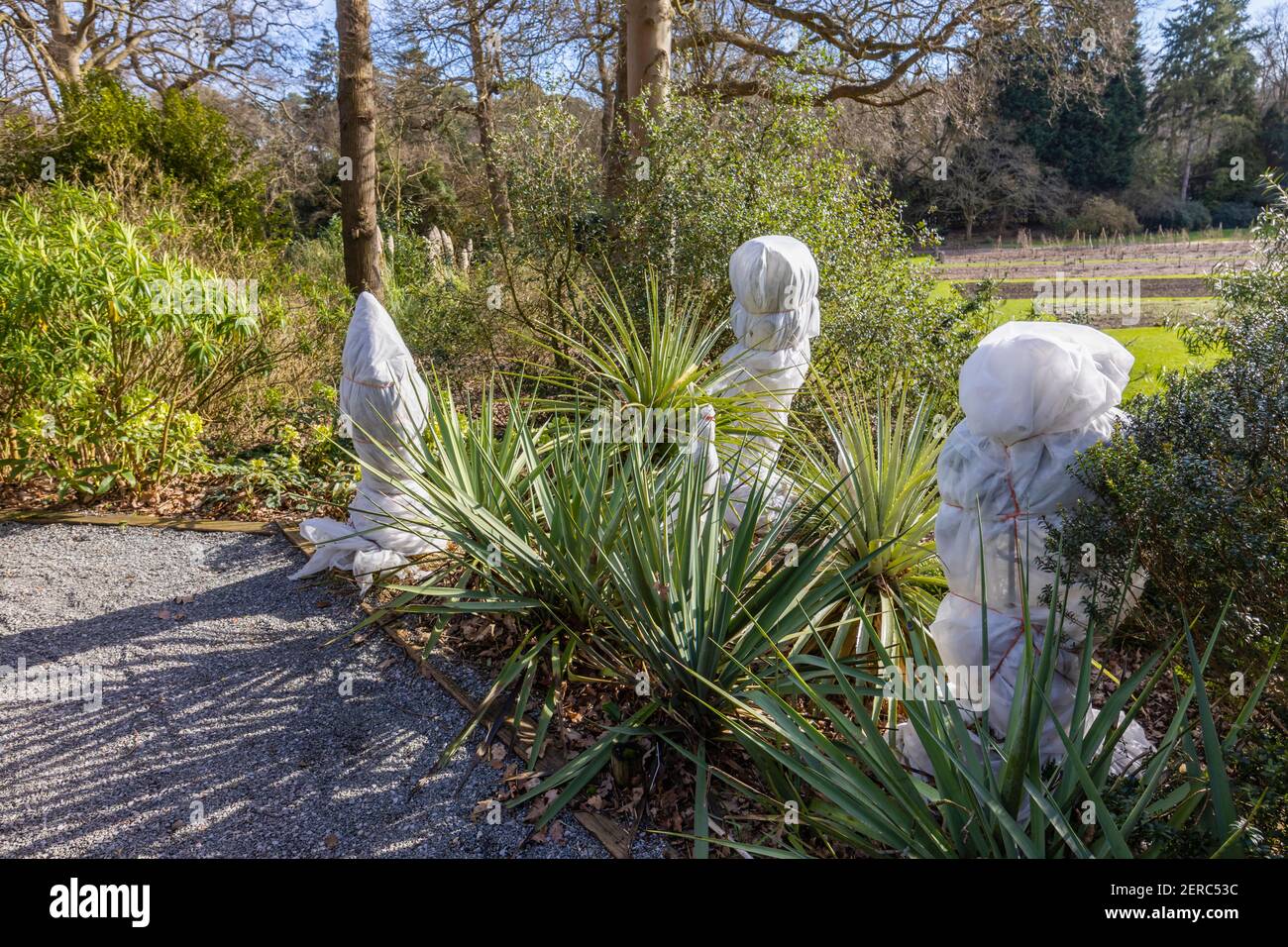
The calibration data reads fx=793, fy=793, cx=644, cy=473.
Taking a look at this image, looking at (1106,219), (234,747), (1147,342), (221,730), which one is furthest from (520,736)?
(1106,219)

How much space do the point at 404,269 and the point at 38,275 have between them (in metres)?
6.94

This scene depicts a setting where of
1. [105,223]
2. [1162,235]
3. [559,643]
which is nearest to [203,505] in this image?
[105,223]

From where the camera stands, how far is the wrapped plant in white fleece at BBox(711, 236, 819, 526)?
4371 mm

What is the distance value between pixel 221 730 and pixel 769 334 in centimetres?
330

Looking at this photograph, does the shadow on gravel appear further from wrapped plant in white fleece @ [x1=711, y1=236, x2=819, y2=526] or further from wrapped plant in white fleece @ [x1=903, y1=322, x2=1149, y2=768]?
wrapped plant in white fleece @ [x1=711, y1=236, x2=819, y2=526]

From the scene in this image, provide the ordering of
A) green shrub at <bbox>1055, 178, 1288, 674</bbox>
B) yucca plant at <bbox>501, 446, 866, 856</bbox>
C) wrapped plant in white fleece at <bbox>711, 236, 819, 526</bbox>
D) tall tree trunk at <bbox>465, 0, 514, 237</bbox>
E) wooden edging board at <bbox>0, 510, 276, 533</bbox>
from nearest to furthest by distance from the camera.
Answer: green shrub at <bbox>1055, 178, 1288, 674</bbox>, yucca plant at <bbox>501, 446, 866, 856</bbox>, wrapped plant in white fleece at <bbox>711, 236, 819, 526</bbox>, wooden edging board at <bbox>0, 510, 276, 533</bbox>, tall tree trunk at <bbox>465, 0, 514, 237</bbox>

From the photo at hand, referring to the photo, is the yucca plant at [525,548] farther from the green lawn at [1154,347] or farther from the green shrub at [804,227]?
the green lawn at [1154,347]

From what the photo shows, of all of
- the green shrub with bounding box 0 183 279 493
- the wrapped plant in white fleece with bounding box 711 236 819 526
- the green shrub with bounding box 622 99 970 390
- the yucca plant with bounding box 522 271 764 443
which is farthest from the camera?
the green shrub with bounding box 622 99 970 390

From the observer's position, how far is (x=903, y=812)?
2.00 meters

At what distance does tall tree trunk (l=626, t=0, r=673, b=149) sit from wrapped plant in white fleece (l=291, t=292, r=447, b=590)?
4964mm

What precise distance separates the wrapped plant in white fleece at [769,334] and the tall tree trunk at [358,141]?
184 inches

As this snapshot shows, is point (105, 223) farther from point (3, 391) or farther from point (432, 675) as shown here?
point (432, 675)

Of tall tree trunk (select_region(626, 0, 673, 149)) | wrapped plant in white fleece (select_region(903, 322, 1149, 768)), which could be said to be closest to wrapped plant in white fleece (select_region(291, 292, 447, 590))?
wrapped plant in white fleece (select_region(903, 322, 1149, 768))

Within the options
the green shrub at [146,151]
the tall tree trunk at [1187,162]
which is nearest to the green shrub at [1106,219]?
the tall tree trunk at [1187,162]
